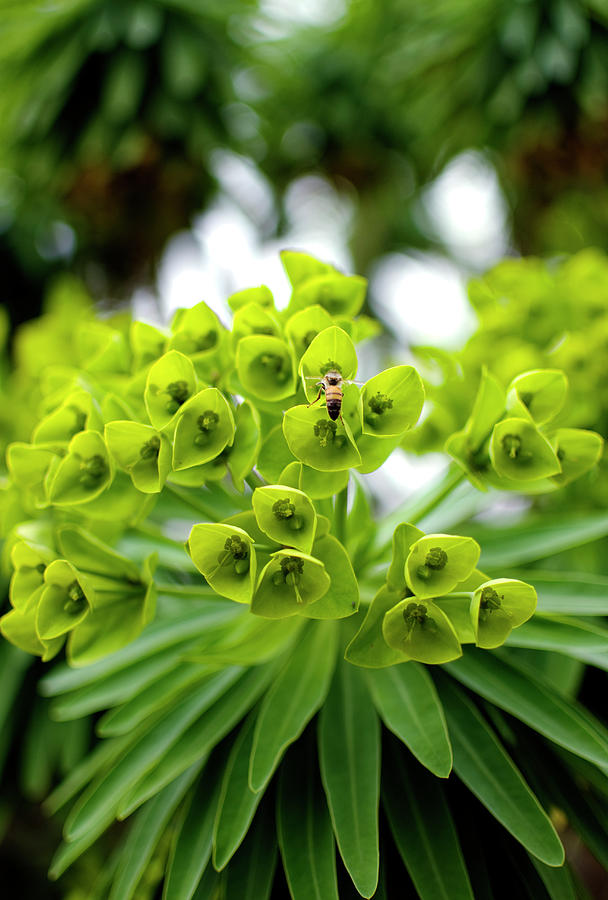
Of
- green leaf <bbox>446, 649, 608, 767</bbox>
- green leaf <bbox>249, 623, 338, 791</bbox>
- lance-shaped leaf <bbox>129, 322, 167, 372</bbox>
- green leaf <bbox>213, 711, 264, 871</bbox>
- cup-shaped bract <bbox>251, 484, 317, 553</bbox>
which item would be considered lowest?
green leaf <bbox>213, 711, 264, 871</bbox>

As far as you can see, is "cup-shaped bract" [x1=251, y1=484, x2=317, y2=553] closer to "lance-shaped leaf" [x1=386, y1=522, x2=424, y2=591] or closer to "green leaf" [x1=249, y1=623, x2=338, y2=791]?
"lance-shaped leaf" [x1=386, y1=522, x2=424, y2=591]

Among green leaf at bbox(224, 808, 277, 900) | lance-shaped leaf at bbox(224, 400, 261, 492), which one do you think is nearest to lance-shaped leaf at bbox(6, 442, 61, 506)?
lance-shaped leaf at bbox(224, 400, 261, 492)

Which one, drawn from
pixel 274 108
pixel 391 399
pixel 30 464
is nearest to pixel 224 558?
pixel 391 399

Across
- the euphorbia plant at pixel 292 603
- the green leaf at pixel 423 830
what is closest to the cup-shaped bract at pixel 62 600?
the euphorbia plant at pixel 292 603

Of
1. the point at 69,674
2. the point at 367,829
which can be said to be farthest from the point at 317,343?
the point at 69,674

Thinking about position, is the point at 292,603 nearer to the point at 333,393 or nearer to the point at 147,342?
the point at 333,393

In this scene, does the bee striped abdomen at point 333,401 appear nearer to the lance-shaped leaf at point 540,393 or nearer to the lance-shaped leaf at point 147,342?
the lance-shaped leaf at point 540,393
